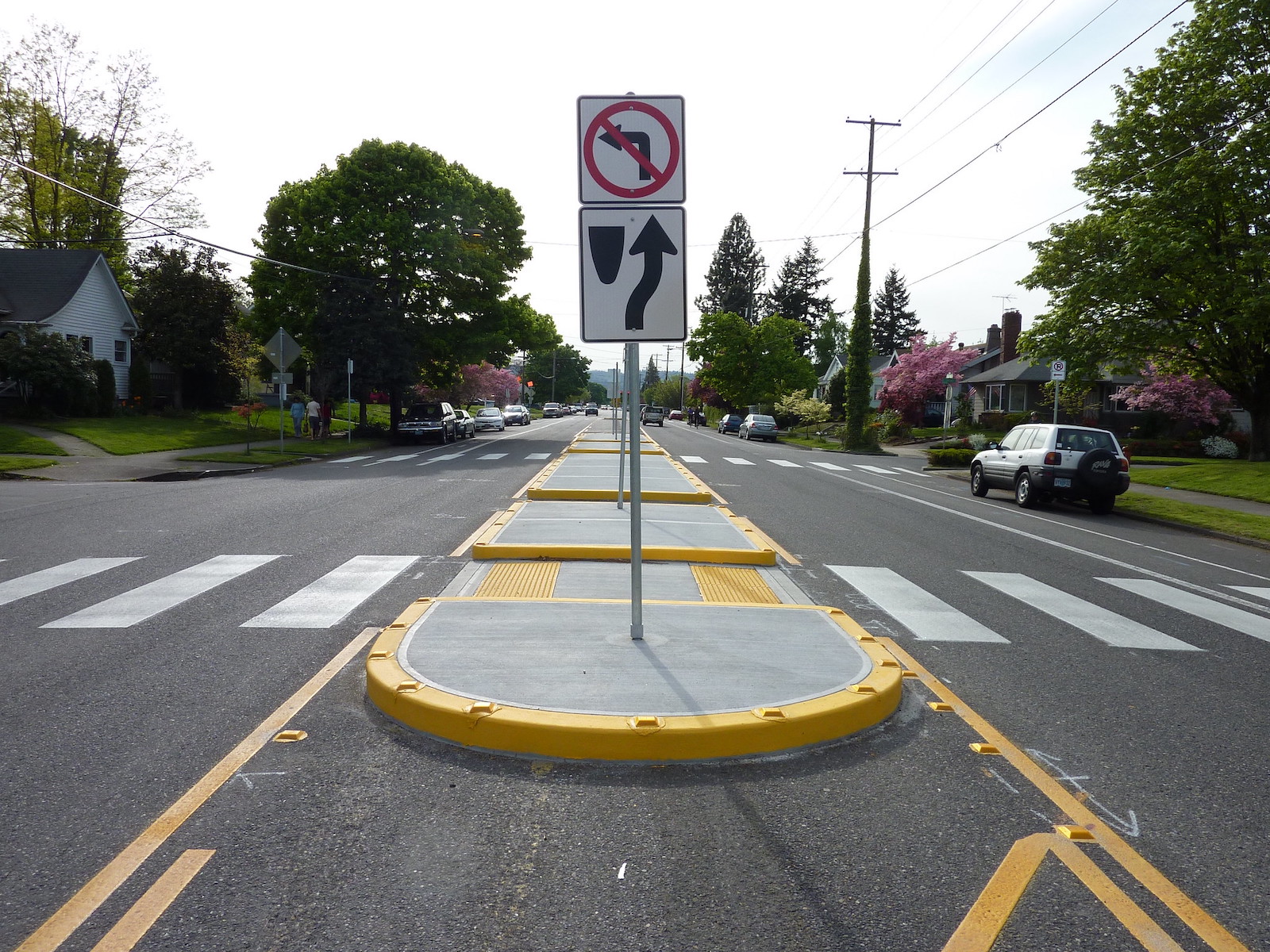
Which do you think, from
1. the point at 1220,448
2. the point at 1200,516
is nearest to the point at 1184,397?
the point at 1220,448

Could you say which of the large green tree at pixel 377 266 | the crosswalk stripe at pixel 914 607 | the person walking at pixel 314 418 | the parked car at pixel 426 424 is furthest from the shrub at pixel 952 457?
the crosswalk stripe at pixel 914 607

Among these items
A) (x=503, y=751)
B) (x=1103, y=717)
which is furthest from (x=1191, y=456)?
(x=503, y=751)

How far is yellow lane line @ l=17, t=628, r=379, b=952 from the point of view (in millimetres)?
2797

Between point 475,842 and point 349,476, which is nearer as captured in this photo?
point 475,842

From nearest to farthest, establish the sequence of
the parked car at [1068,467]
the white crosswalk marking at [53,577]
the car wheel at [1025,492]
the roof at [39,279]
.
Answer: the white crosswalk marking at [53,577] < the parked car at [1068,467] < the car wheel at [1025,492] < the roof at [39,279]

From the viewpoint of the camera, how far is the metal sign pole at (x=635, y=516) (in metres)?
5.22

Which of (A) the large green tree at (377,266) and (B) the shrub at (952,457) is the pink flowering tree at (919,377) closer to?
(B) the shrub at (952,457)

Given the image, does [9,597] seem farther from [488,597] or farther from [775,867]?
[775,867]

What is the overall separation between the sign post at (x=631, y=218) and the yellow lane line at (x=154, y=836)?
2124mm

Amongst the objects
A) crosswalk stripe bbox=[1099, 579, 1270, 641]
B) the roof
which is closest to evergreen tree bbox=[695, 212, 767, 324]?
the roof

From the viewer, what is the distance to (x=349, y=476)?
66.5 ft

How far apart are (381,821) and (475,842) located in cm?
41

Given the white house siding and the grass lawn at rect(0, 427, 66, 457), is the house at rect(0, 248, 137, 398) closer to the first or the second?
the white house siding

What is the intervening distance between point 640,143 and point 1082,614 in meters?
5.44
